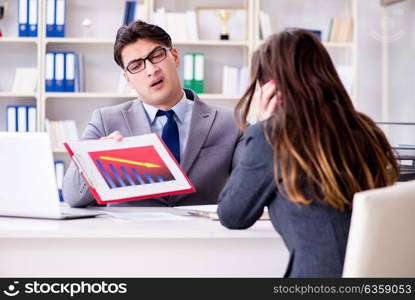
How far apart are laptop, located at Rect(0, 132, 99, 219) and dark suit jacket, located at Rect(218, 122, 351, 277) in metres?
0.54

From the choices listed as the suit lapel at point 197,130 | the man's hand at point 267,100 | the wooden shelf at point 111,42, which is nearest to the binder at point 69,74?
the wooden shelf at point 111,42

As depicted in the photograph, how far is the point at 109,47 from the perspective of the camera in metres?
4.62

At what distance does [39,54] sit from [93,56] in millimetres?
442

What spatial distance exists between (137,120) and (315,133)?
3.92 feet

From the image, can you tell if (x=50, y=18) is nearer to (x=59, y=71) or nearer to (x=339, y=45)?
(x=59, y=71)


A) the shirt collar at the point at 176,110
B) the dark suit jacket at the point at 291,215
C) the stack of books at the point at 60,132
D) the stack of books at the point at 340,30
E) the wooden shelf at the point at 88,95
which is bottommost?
the stack of books at the point at 60,132

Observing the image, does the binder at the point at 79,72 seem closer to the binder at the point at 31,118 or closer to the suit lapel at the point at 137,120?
the binder at the point at 31,118

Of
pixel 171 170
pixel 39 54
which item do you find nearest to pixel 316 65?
pixel 171 170

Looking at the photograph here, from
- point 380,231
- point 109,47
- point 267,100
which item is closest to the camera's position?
point 380,231

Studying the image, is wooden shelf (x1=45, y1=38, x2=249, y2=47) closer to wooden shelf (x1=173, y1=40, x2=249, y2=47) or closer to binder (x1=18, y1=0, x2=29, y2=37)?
wooden shelf (x1=173, y1=40, x2=249, y2=47)

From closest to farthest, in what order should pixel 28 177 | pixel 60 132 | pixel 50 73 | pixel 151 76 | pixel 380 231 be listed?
pixel 380 231, pixel 28 177, pixel 151 76, pixel 50 73, pixel 60 132

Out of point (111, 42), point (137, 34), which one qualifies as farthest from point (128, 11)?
point (137, 34)

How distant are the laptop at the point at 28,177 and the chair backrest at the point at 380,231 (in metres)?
0.85

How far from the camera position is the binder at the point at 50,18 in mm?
4312
